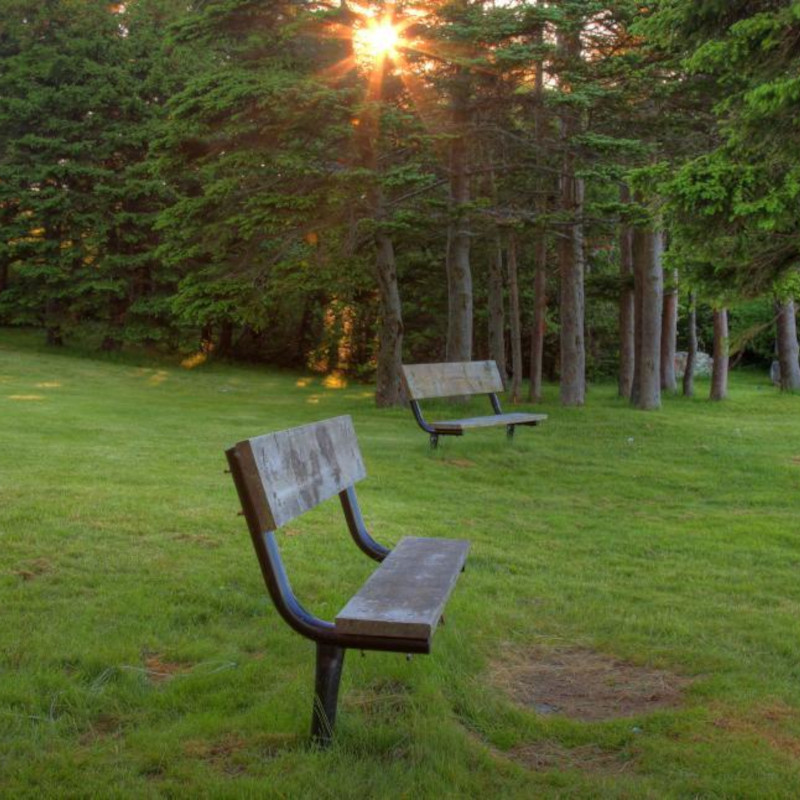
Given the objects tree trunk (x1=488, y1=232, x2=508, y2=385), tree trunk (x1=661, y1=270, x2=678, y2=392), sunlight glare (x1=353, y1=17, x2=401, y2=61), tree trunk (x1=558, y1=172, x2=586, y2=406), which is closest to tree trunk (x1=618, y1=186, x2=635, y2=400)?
tree trunk (x1=661, y1=270, x2=678, y2=392)

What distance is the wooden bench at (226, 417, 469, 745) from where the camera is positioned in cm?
310

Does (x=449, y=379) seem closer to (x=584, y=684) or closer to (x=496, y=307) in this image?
(x=584, y=684)

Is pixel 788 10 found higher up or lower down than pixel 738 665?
higher up

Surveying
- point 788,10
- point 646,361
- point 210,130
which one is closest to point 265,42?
point 210,130

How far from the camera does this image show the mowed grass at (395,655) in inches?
120

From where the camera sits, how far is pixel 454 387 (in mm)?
11086

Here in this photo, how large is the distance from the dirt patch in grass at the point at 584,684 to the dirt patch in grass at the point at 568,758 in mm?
311

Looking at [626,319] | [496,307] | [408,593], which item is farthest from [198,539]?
[496,307]

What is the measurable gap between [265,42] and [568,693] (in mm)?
15090

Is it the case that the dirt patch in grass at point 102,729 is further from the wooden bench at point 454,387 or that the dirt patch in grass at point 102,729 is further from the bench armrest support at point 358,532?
the wooden bench at point 454,387

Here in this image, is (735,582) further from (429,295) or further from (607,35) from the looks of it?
(429,295)

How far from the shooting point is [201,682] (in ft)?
12.1

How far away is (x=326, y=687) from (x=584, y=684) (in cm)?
132

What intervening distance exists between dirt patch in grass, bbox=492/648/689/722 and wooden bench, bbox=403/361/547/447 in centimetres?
587
